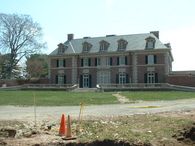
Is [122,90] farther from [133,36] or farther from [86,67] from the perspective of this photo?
[133,36]

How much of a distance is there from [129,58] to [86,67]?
8739 millimetres

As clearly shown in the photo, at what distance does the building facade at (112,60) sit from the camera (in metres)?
40.6

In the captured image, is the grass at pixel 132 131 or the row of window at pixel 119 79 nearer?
the grass at pixel 132 131

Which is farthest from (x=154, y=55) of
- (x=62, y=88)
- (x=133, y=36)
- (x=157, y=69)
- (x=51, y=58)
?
(x=51, y=58)

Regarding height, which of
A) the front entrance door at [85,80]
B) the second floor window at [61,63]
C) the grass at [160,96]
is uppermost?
the second floor window at [61,63]

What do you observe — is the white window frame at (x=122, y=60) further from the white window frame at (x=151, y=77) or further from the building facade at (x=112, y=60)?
the white window frame at (x=151, y=77)

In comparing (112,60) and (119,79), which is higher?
(112,60)

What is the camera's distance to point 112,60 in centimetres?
4334

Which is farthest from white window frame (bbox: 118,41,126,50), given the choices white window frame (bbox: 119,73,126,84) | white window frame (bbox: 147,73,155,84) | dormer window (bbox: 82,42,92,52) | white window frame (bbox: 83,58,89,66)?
white window frame (bbox: 147,73,155,84)

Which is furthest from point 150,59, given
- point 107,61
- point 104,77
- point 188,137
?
point 188,137

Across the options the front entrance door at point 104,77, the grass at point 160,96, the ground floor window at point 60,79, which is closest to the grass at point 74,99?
the grass at point 160,96

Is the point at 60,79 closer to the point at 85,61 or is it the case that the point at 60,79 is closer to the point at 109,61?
the point at 85,61

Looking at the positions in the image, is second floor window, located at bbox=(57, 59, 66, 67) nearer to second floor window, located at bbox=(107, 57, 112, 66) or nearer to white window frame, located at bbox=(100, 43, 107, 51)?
white window frame, located at bbox=(100, 43, 107, 51)

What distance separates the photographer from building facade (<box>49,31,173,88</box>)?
133 feet
